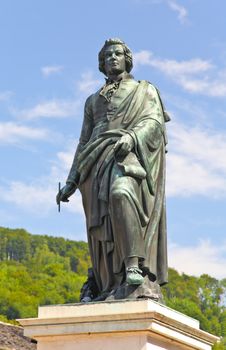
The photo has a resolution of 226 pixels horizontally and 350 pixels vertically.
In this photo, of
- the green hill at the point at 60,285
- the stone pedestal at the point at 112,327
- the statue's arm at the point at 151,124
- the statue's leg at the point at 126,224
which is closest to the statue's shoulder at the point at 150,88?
the statue's arm at the point at 151,124

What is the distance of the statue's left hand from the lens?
32.2ft

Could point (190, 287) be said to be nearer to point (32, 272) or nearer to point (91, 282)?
point (32, 272)

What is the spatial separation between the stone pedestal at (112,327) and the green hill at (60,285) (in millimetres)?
73629

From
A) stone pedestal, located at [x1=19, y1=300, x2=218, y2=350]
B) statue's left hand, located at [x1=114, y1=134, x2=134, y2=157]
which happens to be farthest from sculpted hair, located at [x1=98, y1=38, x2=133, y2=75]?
stone pedestal, located at [x1=19, y1=300, x2=218, y2=350]

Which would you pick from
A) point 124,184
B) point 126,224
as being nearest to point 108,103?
point 124,184

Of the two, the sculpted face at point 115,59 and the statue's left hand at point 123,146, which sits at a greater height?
the sculpted face at point 115,59

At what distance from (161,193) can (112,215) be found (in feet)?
2.56

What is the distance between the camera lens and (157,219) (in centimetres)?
1004

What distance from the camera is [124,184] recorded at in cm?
971

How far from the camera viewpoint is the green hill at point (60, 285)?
10256 centimetres

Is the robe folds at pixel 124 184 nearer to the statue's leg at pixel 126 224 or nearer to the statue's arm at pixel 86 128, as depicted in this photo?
the statue's leg at pixel 126 224

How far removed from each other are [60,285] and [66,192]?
3943 inches

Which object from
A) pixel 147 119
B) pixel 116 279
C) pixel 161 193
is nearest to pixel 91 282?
pixel 116 279

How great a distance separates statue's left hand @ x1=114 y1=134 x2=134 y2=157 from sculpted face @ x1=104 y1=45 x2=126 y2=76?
1111 millimetres
